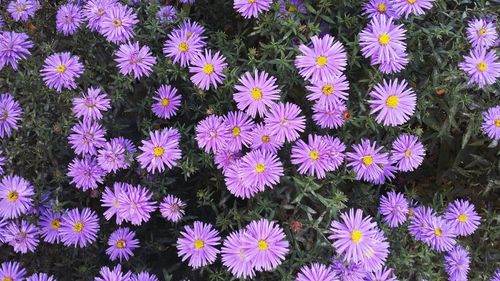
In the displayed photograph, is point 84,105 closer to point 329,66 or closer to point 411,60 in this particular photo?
point 329,66

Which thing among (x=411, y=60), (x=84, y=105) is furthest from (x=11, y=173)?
(x=411, y=60)

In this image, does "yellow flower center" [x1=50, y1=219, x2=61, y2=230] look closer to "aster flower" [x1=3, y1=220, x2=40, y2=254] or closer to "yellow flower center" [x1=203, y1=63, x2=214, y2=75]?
"aster flower" [x1=3, y1=220, x2=40, y2=254]

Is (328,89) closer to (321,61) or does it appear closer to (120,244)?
(321,61)

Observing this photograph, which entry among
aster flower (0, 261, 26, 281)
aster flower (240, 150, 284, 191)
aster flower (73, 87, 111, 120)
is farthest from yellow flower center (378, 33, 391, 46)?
aster flower (0, 261, 26, 281)

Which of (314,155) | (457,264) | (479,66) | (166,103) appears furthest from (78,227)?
(479,66)

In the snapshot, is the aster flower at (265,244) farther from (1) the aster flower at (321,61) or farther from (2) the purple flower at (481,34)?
A: (2) the purple flower at (481,34)

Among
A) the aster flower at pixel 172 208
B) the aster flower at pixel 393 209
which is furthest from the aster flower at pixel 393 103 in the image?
the aster flower at pixel 172 208
